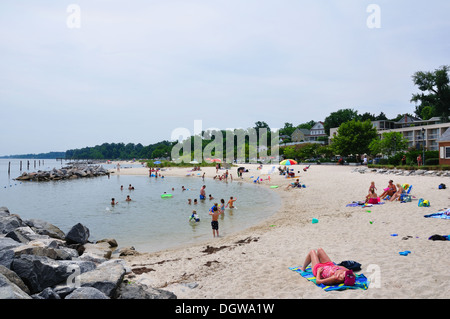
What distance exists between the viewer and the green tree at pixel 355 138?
56.9 metres

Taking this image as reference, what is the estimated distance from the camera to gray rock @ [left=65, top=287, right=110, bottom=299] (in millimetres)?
5062

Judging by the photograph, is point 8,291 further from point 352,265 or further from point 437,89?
point 437,89

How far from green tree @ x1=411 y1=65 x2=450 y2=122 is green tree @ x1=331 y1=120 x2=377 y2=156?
21.2 meters

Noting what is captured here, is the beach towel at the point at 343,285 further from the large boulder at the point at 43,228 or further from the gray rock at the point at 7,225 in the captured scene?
the large boulder at the point at 43,228

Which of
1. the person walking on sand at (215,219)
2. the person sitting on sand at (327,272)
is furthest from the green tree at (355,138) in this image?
the person sitting on sand at (327,272)

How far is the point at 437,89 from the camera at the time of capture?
218ft

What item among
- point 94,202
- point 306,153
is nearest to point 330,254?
point 94,202

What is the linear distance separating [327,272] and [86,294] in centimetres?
503

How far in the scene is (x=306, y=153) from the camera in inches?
2963

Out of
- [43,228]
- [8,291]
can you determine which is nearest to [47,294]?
[8,291]

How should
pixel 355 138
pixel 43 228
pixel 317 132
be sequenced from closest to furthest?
pixel 43 228 < pixel 355 138 < pixel 317 132

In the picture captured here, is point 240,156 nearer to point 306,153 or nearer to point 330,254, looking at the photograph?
point 306,153

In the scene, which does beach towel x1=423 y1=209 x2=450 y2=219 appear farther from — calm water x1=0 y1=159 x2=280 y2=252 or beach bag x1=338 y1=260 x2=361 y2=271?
calm water x1=0 y1=159 x2=280 y2=252
